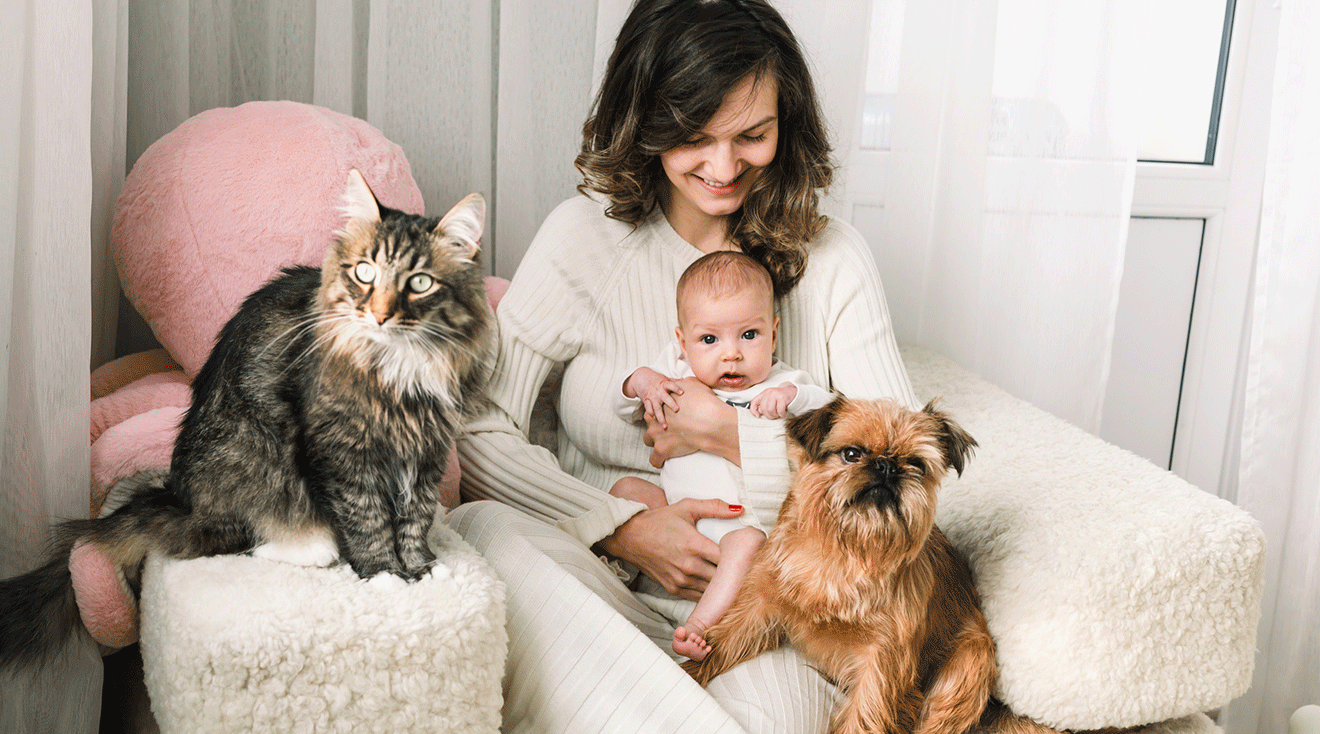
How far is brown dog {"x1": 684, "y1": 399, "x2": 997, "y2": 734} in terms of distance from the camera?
3.51 feet

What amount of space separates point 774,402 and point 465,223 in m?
0.55

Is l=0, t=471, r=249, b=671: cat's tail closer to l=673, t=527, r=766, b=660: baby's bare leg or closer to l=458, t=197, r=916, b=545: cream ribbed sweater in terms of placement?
l=458, t=197, r=916, b=545: cream ribbed sweater

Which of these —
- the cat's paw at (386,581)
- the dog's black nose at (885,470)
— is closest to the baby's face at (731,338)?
the dog's black nose at (885,470)

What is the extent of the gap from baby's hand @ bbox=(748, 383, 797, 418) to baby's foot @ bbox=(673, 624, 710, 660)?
13.2 inches

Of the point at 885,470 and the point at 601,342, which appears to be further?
the point at 601,342

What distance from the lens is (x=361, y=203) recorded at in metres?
0.97

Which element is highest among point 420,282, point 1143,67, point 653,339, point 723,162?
point 1143,67

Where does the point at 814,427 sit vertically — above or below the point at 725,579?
above

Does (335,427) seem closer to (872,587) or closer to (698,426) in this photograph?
(698,426)

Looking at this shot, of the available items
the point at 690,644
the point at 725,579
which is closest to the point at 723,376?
the point at 725,579

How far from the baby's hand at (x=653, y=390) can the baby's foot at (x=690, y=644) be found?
0.33m

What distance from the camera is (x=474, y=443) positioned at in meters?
1.39

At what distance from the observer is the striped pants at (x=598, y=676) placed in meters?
1.01

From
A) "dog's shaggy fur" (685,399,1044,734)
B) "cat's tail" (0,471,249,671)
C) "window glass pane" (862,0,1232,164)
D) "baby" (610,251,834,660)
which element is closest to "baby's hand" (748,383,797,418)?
"baby" (610,251,834,660)
